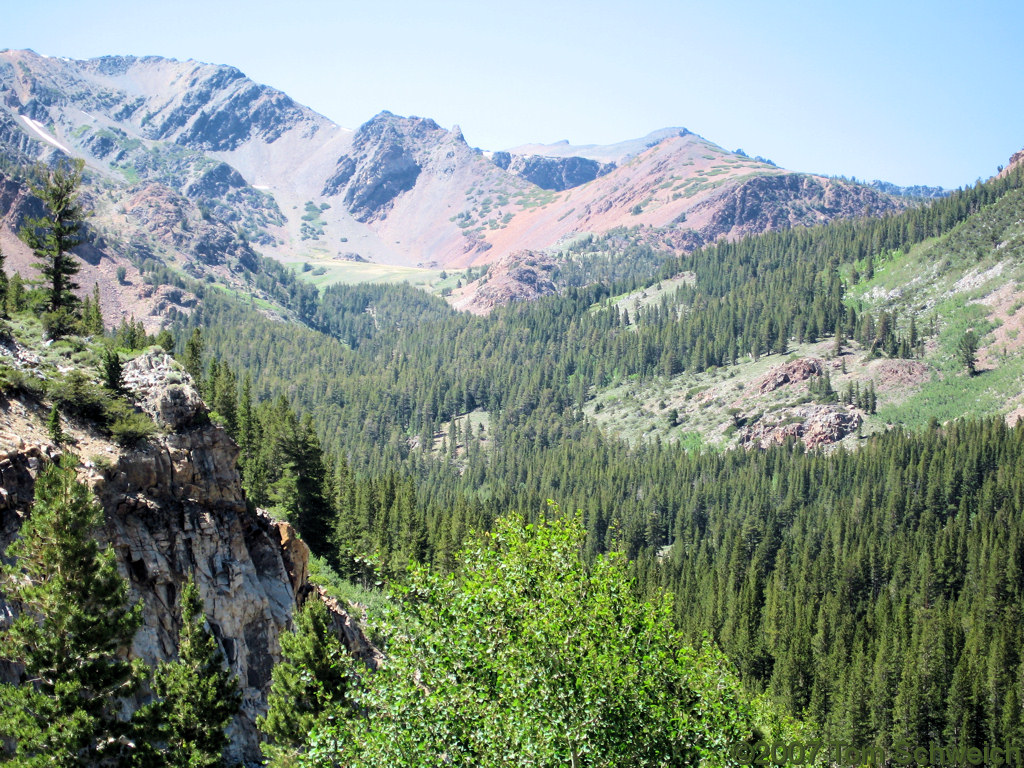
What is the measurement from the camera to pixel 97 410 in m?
40.5

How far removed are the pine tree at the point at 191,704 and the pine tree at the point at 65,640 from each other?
4.68 feet

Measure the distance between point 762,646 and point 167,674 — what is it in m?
87.8

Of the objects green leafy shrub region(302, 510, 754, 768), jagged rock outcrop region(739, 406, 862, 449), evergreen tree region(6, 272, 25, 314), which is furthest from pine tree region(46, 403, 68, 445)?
jagged rock outcrop region(739, 406, 862, 449)

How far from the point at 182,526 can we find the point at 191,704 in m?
14.8

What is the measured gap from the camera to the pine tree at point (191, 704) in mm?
27230

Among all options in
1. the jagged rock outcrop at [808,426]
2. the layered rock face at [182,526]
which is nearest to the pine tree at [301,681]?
the layered rock face at [182,526]

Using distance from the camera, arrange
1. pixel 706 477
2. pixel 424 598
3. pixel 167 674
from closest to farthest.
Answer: pixel 424 598 < pixel 167 674 < pixel 706 477

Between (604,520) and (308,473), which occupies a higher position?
(308,473)

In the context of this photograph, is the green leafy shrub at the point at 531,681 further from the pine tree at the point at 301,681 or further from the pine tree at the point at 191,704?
the pine tree at the point at 301,681

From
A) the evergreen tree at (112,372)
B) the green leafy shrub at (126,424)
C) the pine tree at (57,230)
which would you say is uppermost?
the pine tree at (57,230)

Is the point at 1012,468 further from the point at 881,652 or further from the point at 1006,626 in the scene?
the point at 881,652

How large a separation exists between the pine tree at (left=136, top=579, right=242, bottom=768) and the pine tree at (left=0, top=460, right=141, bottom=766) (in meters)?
1.43

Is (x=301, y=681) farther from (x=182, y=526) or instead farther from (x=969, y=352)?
(x=969, y=352)

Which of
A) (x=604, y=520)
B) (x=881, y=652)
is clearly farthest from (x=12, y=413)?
(x=604, y=520)
